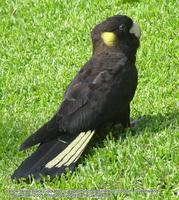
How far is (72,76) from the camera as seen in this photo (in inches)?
294

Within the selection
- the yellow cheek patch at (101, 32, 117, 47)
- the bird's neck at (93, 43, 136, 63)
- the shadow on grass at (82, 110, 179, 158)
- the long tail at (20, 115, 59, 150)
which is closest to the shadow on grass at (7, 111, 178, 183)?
the shadow on grass at (82, 110, 179, 158)

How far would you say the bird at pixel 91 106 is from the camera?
5.46 meters

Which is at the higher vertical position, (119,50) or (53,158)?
(119,50)

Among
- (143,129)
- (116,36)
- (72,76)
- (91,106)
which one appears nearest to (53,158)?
(91,106)

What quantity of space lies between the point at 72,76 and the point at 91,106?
5.54 ft

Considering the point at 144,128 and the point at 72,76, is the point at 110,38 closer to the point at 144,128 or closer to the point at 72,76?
the point at 144,128

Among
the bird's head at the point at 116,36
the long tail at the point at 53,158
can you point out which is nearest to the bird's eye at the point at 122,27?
the bird's head at the point at 116,36

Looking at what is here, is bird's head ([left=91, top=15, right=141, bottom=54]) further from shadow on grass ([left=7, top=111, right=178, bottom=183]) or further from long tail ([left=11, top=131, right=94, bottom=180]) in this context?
long tail ([left=11, top=131, right=94, bottom=180])

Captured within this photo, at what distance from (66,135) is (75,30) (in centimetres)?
299

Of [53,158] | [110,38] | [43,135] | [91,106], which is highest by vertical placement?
[110,38]

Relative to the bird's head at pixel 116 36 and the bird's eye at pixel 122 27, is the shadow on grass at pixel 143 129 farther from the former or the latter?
the bird's eye at pixel 122 27

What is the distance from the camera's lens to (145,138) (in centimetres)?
570

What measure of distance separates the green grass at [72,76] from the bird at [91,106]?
0.45 ft

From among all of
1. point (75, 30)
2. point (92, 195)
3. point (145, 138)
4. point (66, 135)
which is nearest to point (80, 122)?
point (66, 135)
